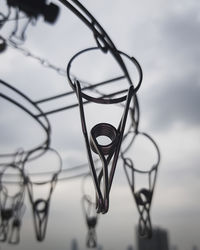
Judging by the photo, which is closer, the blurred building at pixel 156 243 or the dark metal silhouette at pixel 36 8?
the dark metal silhouette at pixel 36 8

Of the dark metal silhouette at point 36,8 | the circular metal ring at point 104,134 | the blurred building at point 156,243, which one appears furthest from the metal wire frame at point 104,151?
the blurred building at point 156,243

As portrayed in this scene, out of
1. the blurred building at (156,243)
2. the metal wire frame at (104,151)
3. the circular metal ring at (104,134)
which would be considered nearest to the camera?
the metal wire frame at (104,151)

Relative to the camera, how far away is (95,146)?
238 cm

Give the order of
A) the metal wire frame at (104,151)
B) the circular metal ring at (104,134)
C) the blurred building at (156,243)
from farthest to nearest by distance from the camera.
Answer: the blurred building at (156,243), the circular metal ring at (104,134), the metal wire frame at (104,151)

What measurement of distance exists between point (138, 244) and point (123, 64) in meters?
99.4

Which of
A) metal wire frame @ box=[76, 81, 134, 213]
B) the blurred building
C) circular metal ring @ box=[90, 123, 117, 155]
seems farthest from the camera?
the blurred building

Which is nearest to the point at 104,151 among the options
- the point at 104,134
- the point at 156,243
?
the point at 104,134

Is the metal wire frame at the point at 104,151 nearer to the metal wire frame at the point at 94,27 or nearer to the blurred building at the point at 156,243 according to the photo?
the metal wire frame at the point at 94,27

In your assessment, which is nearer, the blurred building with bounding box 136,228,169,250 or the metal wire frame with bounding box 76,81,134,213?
the metal wire frame with bounding box 76,81,134,213

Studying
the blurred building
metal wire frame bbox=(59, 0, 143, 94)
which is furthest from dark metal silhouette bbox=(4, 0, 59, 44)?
the blurred building

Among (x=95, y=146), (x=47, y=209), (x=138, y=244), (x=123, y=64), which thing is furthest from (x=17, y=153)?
(x=138, y=244)

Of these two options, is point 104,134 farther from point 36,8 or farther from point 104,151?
point 36,8

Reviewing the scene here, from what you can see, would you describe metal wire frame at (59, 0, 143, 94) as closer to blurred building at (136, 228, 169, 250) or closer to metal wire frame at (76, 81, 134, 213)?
metal wire frame at (76, 81, 134, 213)

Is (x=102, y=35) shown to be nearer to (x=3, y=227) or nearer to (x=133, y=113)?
(x=133, y=113)
